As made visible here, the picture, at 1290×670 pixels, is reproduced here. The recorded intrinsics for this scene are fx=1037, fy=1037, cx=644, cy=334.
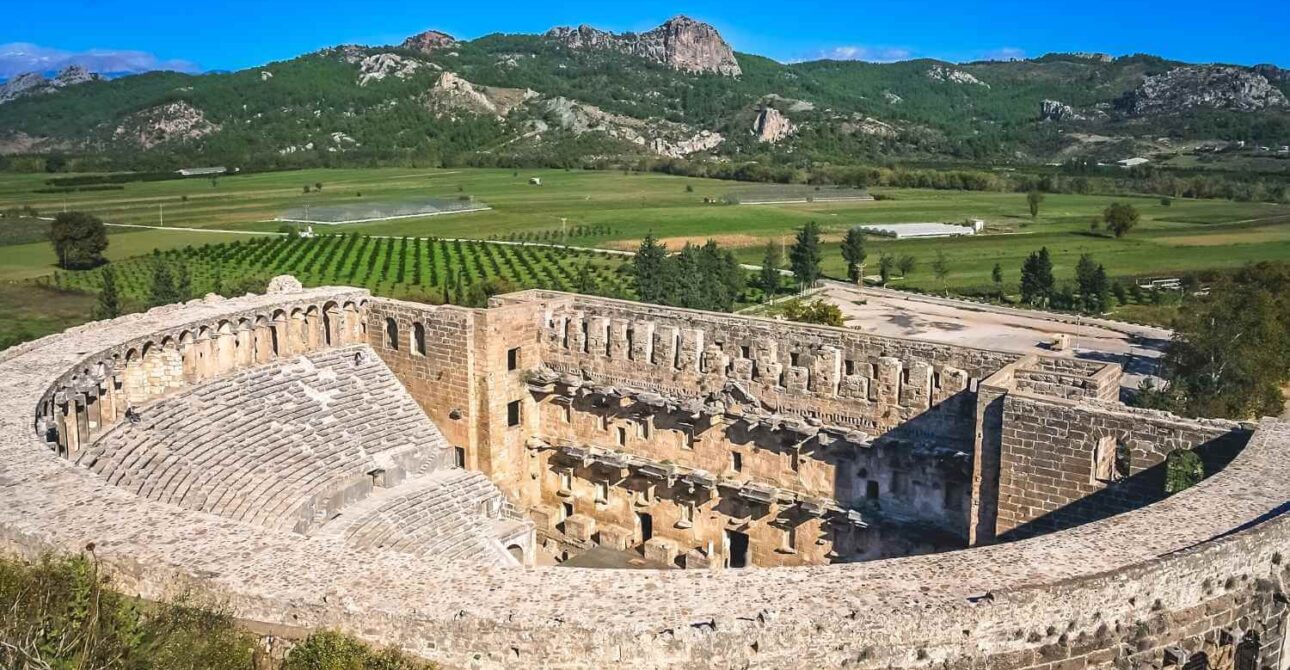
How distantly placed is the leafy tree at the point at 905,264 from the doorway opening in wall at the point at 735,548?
5944cm

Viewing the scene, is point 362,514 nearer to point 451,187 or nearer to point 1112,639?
point 1112,639

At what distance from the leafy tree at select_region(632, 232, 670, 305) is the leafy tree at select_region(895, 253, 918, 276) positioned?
2455cm

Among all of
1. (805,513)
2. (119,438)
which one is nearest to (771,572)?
(805,513)

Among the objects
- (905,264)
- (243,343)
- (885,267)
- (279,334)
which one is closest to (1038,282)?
(905,264)

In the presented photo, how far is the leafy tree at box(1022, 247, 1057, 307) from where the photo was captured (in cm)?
6800

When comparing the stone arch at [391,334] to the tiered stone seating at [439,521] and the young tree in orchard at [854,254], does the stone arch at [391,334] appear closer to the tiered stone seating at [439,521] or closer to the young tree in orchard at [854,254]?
the tiered stone seating at [439,521]

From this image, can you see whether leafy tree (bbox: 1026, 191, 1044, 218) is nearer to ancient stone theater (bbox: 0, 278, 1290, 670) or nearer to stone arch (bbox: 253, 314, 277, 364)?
ancient stone theater (bbox: 0, 278, 1290, 670)

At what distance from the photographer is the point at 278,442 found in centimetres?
2238

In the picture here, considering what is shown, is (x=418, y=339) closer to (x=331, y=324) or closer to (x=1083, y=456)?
(x=331, y=324)

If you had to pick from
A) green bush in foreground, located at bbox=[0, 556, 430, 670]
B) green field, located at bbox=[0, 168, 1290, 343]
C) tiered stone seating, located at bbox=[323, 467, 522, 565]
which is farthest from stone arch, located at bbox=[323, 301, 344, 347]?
green field, located at bbox=[0, 168, 1290, 343]

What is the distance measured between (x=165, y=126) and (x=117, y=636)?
185m

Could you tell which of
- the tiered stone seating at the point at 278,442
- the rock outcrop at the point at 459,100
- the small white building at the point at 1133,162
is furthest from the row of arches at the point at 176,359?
the rock outcrop at the point at 459,100

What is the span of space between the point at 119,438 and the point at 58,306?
166ft

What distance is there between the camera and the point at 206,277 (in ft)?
243
